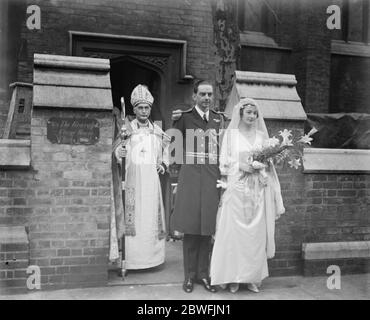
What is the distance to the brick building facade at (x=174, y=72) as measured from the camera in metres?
4.86

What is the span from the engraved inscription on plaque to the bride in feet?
4.46

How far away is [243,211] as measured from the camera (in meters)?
4.88

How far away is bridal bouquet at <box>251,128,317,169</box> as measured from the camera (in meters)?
4.67

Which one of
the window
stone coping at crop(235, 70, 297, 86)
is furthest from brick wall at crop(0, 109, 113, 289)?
the window

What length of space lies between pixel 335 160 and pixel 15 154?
3601 mm

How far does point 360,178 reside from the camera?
18.9 feet

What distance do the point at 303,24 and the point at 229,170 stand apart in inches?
261

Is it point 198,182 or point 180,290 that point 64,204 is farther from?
point 180,290

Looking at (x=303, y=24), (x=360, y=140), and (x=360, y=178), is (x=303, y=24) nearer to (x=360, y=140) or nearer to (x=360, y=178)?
(x=360, y=140)

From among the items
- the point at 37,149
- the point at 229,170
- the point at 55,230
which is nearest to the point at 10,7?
the point at 37,149

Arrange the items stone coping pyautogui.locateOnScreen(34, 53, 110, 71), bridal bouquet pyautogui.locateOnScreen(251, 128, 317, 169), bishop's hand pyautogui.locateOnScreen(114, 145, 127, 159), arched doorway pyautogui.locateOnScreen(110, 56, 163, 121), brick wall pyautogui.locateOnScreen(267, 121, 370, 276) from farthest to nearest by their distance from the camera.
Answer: arched doorway pyautogui.locateOnScreen(110, 56, 163, 121) < brick wall pyautogui.locateOnScreen(267, 121, 370, 276) < bishop's hand pyautogui.locateOnScreen(114, 145, 127, 159) < stone coping pyautogui.locateOnScreen(34, 53, 110, 71) < bridal bouquet pyautogui.locateOnScreen(251, 128, 317, 169)

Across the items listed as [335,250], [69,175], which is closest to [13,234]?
[69,175]

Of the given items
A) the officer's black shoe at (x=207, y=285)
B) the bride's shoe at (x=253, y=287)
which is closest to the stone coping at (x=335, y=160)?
the bride's shoe at (x=253, y=287)
